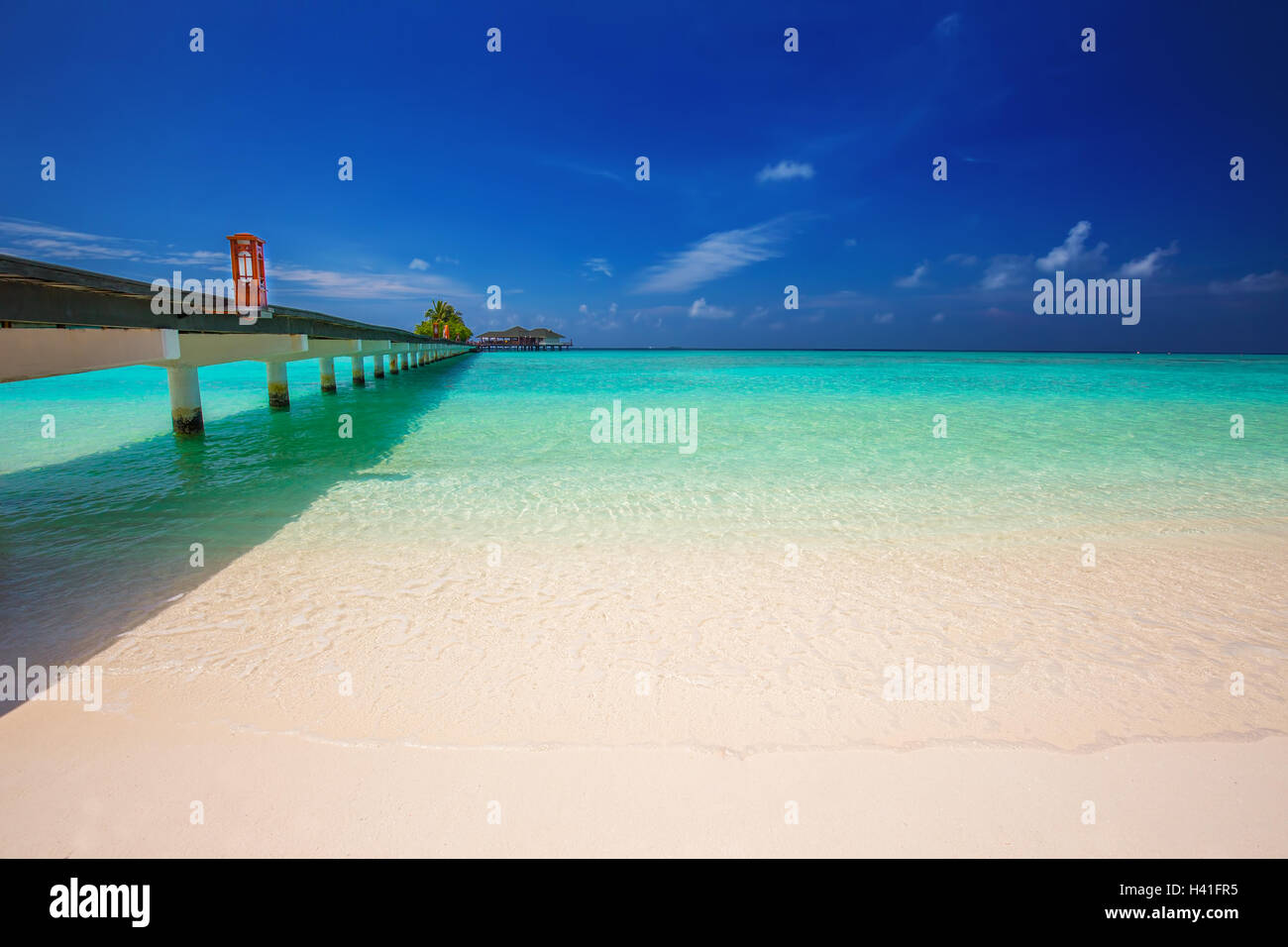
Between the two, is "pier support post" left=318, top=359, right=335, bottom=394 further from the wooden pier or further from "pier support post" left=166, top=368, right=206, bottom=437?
"pier support post" left=166, top=368, right=206, bottom=437

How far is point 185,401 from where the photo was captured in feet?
39.9

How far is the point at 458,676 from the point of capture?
3469 millimetres

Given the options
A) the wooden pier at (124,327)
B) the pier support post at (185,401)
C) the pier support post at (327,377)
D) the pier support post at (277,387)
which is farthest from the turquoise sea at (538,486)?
the pier support post at (327,377)

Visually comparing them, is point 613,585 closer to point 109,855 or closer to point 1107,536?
point 109,855

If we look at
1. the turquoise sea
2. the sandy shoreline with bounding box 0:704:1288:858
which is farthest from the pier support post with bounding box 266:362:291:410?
the sandy shoreline with bounding box 0:704:1288:858

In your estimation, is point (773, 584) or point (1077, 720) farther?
point (773, 584)

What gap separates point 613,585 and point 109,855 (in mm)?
3238

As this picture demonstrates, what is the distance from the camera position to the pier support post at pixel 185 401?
39.7 feet

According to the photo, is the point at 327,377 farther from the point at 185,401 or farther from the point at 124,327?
the point at 124,327

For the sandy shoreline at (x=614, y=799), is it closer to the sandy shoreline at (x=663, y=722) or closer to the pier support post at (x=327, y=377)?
the sandy shoreline at (x=663, y=722)

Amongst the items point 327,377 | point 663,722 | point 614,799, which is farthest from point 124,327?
point 327,377

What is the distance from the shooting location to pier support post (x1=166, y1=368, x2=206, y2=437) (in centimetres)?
1211

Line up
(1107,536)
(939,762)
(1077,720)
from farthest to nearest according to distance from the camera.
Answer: (1107,536) → (1077,720) → (939,762)
